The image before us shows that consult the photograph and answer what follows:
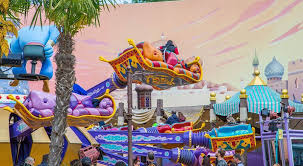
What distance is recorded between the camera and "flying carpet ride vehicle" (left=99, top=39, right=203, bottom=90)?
47.9 ft

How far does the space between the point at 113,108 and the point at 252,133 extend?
4111 millimetres

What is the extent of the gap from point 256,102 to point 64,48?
354 inches

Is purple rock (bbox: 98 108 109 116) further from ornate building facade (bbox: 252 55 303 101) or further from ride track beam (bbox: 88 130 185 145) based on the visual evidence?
ornate building facade (bbox: 252 55 303 101)

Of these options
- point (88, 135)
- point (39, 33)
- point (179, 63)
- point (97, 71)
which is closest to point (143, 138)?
point (88, 135)

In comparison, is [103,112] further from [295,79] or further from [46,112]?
[295,79]

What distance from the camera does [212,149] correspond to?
13.6 metres

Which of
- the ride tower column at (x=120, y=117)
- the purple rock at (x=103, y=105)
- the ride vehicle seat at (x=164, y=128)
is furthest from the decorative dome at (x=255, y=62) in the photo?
the purple rock at (x=103, y=105)

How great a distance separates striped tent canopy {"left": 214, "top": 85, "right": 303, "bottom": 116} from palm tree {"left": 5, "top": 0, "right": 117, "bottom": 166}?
8529 mm

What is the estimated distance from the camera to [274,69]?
26.7 meters

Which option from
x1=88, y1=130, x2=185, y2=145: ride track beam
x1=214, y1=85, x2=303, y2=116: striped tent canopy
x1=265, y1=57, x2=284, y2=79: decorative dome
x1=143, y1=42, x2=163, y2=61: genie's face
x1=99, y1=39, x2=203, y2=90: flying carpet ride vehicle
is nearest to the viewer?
x1=88, y1=130, x2=185, y2=145: ride track beam

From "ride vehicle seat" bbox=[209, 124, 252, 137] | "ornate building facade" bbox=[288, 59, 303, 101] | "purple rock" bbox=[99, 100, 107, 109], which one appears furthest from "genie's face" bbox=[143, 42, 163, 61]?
"ornate building facade" bbox=[288, 59, 303, 101]

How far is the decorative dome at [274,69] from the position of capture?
2641 cm

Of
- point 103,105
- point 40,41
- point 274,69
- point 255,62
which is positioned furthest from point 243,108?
point 255,62

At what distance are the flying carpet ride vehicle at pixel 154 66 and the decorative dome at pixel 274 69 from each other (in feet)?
41.0
